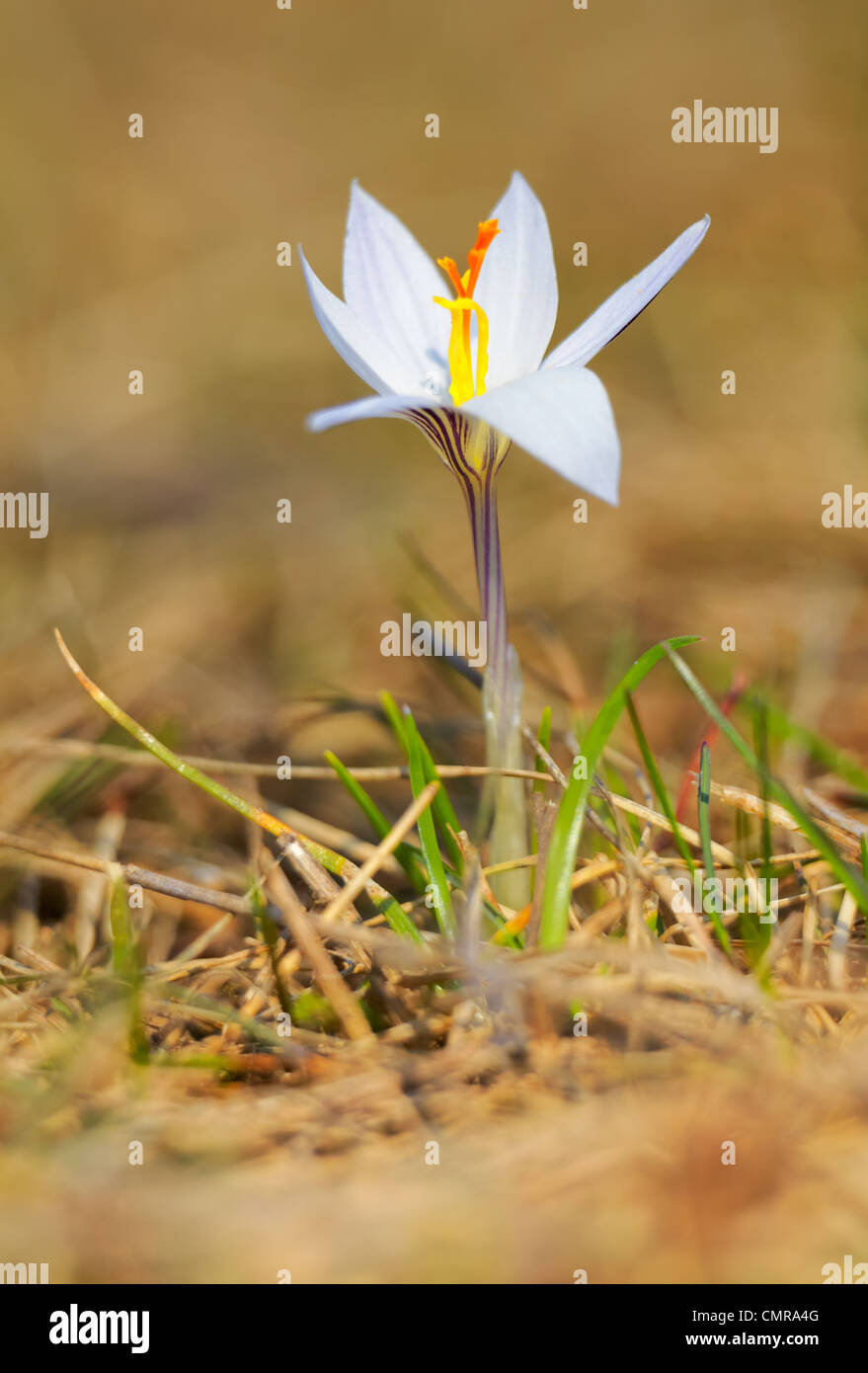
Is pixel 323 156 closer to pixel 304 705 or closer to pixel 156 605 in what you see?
pixel 156 605

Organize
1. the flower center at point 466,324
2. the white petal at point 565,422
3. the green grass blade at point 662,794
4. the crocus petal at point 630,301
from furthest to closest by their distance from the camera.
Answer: the green grass blade at point 662,794 → the flower center at point 466,324 → the crocus petal at point 630,301 → the white petal at point 565,422

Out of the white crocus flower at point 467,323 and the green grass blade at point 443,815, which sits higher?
the white crocus flower at point 467,323

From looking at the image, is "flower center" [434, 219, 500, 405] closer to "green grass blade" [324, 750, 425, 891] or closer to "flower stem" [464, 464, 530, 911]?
"flower stem" [464, 464, 530, 911]

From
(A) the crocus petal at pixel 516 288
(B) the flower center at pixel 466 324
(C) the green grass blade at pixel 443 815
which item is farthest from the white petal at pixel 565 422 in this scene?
(C) the green grass blade at pixel 443 815

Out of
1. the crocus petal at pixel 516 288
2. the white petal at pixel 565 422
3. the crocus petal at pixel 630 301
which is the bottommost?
the white petal at pixel 565 422

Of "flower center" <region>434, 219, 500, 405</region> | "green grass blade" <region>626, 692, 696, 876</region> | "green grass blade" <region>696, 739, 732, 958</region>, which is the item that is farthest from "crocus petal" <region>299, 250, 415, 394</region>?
"green grass blade" <region>696, 739, 732, 958</region>

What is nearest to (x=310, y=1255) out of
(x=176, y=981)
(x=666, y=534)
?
(x=176, y=981)

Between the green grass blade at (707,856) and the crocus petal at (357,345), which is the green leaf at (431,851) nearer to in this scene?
the green grass blade at (707,856)
